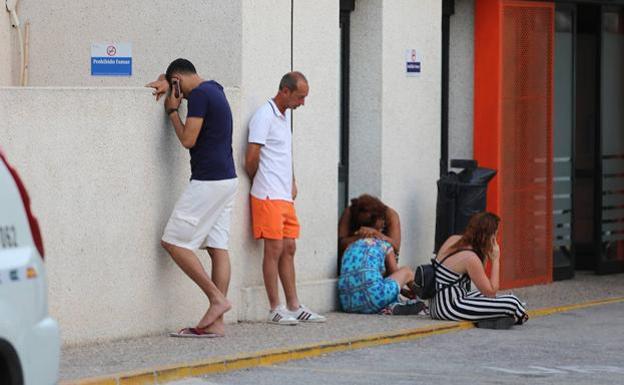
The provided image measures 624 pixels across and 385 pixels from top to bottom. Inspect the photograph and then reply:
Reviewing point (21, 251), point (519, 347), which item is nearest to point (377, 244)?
point (519, 347)

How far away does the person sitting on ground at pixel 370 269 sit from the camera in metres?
14.7

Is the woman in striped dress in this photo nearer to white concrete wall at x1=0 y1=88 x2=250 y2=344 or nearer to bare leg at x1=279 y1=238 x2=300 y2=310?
bare leg at x1=279 y1=238 x2=300 y2=310

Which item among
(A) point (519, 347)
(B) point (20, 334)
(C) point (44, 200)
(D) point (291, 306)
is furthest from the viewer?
(D) point (291, 306)

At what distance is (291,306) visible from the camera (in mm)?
13914

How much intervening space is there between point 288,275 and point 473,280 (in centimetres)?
155

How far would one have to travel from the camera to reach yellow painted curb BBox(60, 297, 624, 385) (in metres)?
10.6

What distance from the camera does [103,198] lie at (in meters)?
12.3

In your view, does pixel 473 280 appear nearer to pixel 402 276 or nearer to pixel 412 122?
pixel 402 276

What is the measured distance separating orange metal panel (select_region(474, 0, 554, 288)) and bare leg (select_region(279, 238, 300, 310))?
142 inches

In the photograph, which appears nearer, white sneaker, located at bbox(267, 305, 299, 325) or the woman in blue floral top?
white sneaker, located at bbox(267, 305, 299, 325)

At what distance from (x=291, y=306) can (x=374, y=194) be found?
2.23 m

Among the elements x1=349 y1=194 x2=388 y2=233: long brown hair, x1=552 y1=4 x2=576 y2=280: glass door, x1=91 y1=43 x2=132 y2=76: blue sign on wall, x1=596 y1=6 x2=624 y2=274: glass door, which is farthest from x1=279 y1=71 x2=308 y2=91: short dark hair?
x1=596 y1=6 x2=624 y2=274: glass door

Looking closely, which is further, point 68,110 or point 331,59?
point 331,59

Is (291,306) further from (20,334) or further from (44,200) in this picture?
(20,334)
